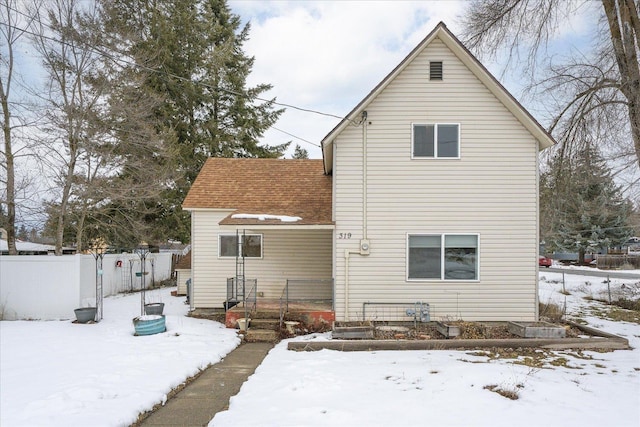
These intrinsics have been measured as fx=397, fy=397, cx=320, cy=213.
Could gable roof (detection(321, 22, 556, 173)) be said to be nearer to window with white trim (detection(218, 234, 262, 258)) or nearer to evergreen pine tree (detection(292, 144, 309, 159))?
window with white trim (detection(218, 234, 262, 258))

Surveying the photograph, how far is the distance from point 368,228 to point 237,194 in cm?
517

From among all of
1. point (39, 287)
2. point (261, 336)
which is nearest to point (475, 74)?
point (261, 336)

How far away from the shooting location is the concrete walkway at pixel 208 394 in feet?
16.7

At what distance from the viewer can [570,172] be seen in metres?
14.1

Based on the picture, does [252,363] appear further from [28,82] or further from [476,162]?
[28,82]

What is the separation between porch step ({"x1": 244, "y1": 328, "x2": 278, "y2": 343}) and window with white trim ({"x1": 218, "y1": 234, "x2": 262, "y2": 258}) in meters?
3.47

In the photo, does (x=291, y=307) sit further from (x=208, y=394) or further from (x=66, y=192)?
(x=66, y=192)

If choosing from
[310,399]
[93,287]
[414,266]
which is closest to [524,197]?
[414,266]

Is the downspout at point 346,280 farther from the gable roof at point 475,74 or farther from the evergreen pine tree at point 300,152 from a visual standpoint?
the evergreen pine tree at point 300,152

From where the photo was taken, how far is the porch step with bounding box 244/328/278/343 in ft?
31.2

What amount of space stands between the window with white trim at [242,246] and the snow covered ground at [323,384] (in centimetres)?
358

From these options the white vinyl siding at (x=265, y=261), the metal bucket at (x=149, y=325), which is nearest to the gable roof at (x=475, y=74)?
the white vinyl siding at (x=265, y=261)

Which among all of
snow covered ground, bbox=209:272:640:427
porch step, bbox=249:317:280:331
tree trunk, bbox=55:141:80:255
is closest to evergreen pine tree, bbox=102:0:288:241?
tree trunk, bbox=55:141:80:255

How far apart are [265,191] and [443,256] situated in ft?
20.5
